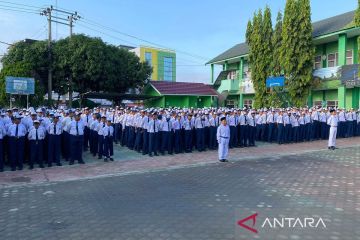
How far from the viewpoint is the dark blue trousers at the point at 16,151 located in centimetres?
1102

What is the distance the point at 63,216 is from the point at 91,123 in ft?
26.6

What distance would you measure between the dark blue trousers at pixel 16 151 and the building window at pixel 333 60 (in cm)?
2235

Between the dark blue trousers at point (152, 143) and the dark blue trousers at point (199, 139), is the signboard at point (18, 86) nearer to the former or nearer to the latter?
the dark blue trousers at point (152, 143)

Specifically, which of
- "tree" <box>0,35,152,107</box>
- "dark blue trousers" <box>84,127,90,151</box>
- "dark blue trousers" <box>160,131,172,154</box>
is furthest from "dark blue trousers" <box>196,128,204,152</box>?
"tree" <box>0,35,152,107</box>

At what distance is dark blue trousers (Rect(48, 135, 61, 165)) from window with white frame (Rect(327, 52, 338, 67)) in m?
21.4

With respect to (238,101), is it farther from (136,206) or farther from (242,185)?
(136,206)

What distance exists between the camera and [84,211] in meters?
6.59

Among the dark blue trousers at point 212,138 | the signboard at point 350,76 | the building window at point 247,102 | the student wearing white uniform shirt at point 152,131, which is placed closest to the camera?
the student wearing white uniform shirt at point 152,131

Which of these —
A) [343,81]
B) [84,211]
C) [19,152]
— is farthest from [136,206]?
[343,81]

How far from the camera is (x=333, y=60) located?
84.4ft

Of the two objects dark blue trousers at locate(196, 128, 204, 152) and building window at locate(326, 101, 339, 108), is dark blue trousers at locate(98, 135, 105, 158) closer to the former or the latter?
dark blue trousers at locate(196, 128, 204, 152)

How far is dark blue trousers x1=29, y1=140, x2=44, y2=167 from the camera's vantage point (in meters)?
11.2

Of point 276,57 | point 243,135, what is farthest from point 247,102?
point 243,135

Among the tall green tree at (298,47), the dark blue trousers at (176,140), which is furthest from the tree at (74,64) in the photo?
the dark blue trousers at (176,140)
